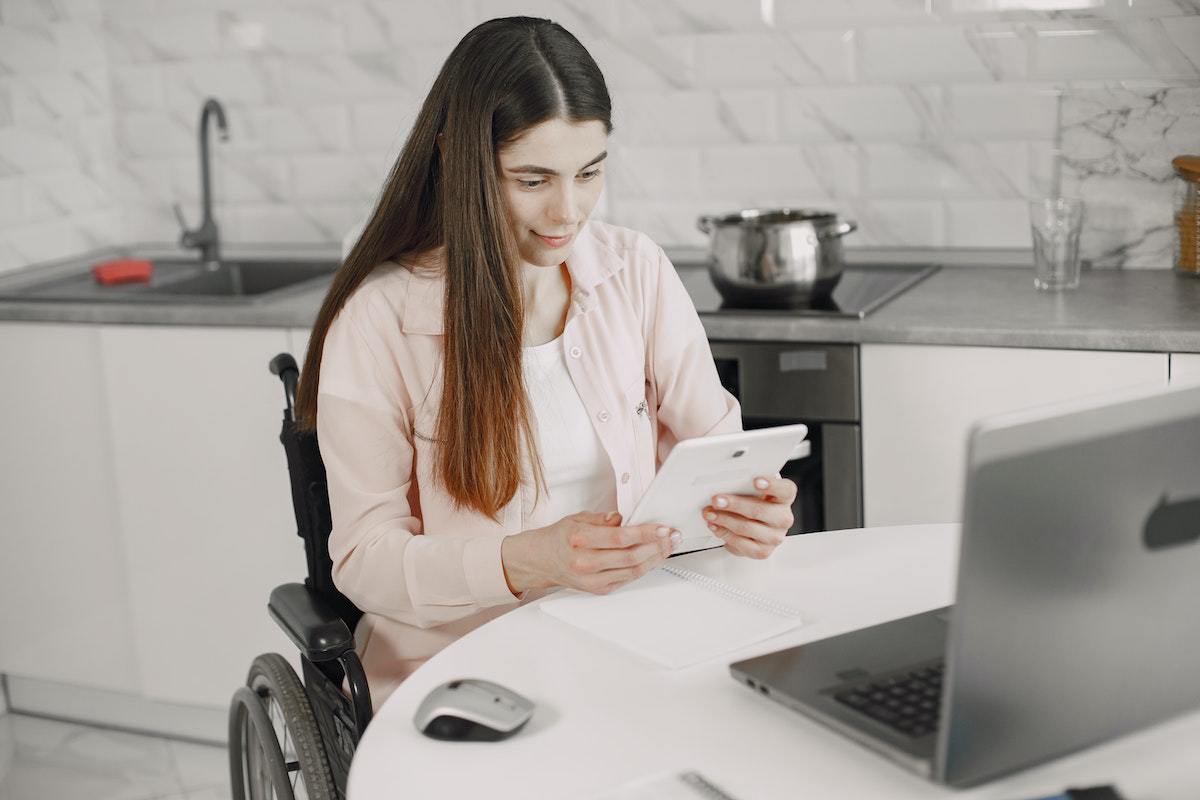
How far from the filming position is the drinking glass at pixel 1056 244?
2.55m

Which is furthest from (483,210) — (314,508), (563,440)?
(314,508)

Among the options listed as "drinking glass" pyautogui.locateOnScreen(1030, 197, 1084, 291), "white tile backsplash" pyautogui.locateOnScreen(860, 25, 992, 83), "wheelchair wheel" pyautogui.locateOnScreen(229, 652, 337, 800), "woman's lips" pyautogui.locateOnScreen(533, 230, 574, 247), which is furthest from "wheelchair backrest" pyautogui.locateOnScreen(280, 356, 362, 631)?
"white tile backsplash" pyautogui.locateOnScreen(860, 25, 992, 83)

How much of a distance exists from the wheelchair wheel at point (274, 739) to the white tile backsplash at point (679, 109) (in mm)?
1324

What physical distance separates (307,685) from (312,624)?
23 cm

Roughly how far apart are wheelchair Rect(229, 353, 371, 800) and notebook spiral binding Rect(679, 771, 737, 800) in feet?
1.90

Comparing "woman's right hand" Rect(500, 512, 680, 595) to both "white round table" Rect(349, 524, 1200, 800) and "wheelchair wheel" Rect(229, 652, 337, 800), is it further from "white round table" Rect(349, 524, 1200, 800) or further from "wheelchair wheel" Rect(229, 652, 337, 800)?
"wheelchair wheel" Rect(229, 652, 337, 800)

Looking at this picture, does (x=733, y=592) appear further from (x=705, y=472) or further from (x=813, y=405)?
(x=813, y=405)

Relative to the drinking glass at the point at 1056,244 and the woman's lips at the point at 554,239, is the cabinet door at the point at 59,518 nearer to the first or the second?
the woman's lips at the point at 554,239

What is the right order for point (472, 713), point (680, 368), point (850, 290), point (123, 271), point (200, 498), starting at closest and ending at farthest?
point (472, 713) → point (680, 368) → point (850, 290) → point (200, 498) → point (123, 271)

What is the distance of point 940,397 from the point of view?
2404mm

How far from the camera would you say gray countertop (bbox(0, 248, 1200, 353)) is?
2.28m

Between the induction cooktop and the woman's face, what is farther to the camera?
the induction cooktop

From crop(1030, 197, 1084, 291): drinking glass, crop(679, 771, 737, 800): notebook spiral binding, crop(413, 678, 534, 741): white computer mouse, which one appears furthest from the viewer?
crop(1030, 197, 1084, 291): drinking glass

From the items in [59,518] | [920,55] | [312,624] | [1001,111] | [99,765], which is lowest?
[99,765]
